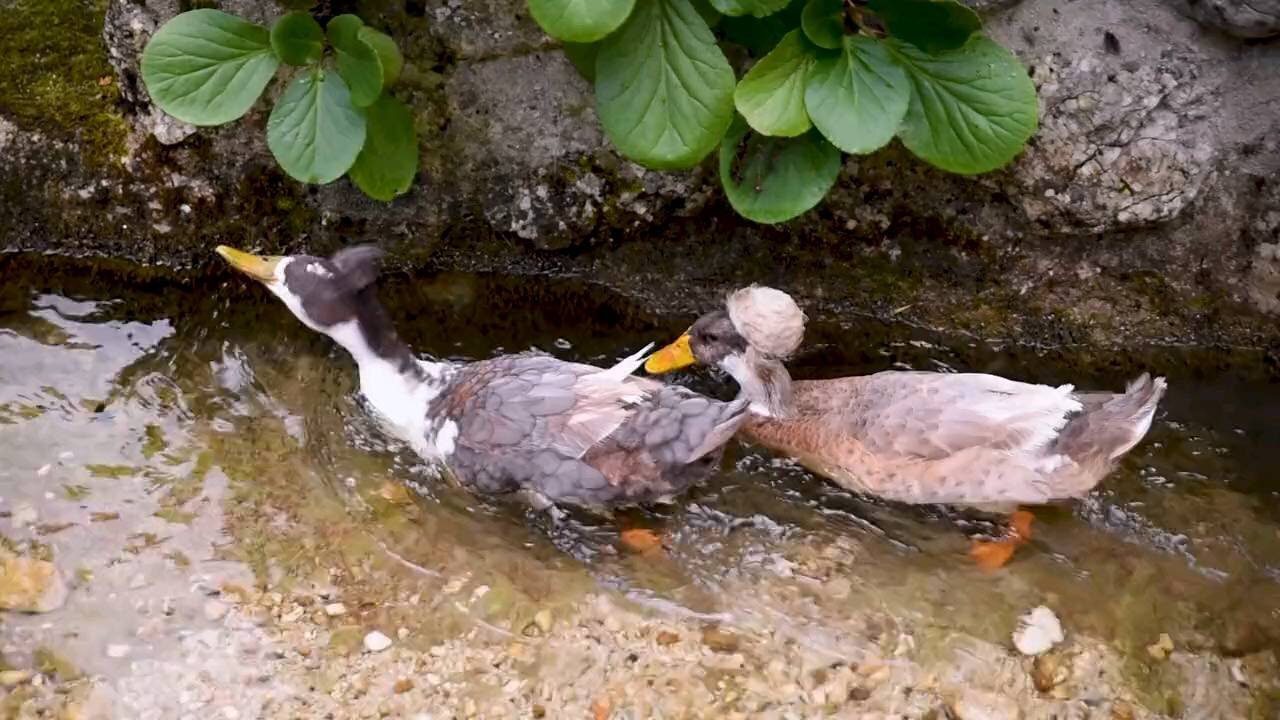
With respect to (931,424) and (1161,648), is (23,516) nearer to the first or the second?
(931,424)

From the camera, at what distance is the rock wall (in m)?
2.82

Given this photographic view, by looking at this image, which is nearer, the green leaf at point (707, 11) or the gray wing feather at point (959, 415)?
the green leaf at point (707, 11)

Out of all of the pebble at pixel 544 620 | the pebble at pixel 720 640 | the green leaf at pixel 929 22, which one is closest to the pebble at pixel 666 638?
the pebble at pixel 720 640

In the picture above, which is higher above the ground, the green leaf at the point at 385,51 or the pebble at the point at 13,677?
the green leaf at the point at 385,51

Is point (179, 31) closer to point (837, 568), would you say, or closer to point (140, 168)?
point (140, 168)

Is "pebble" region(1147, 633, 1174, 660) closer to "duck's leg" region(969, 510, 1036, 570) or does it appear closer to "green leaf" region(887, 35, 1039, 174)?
"duck's leg" region(969, 510, 1036, 570)

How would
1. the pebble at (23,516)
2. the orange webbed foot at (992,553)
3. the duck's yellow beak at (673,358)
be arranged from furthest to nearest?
1. the duck's yellow beak at (673,358)
2. the orange webbed foot at (992,553)
3. the pebble at (23,516)

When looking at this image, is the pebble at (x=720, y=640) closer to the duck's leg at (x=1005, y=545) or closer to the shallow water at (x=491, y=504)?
the shallow water at (x=491, y=504)

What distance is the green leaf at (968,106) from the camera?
2.57 meters

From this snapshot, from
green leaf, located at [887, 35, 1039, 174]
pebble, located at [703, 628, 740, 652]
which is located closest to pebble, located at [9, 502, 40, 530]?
pebble, located at [703, 628, 740, 652]

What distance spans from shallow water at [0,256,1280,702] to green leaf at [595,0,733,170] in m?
0.89

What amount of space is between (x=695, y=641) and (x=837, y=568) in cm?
46

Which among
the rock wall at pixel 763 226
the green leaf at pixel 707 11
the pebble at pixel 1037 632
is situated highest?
the green leaf at pixel 707 11

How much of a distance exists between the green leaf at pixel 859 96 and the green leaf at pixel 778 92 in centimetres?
3
